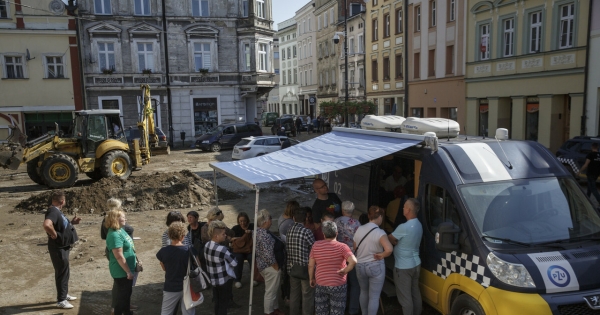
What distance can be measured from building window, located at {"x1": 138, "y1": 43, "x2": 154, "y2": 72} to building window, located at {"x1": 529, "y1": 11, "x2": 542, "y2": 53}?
939 inches

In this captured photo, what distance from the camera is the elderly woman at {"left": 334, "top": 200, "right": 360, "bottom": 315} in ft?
20.8

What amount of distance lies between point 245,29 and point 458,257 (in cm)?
3161

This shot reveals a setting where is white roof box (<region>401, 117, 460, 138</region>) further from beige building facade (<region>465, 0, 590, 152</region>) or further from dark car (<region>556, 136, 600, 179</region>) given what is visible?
beige building facade (<region>465, 0, 590, 152</region>)

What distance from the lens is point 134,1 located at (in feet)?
108

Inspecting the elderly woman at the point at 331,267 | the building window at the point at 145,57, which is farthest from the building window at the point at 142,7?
the elderly woman at the point at 331,267

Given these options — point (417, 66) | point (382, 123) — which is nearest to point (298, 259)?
point (382, 123)

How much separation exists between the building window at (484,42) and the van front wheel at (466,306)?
22353 mm

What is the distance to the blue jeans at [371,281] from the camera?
5831 mm

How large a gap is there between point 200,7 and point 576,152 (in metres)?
26.9

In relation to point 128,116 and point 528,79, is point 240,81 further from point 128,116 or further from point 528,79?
point 528,79

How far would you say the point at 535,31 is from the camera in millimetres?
21953

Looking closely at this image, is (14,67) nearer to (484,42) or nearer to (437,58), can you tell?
(437,58)

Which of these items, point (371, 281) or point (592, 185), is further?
point (592, 185)

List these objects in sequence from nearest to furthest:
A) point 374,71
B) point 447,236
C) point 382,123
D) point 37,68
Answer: point 447,236 → point 382,123 → point 37,68 → point 374,71
